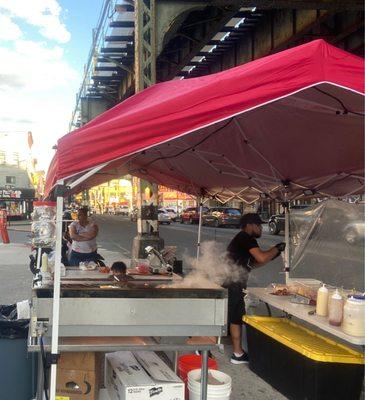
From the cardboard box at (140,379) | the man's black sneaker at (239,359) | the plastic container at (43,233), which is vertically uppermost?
the plastic container at (43,233)

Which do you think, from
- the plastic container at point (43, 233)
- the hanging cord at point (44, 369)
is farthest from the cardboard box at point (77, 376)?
the plastic container at point (43, 233)

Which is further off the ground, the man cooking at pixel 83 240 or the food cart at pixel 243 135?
the food cart at pixel 243 135

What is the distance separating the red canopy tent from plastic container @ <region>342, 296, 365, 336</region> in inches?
57.8

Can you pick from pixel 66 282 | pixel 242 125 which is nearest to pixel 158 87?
pixel 242 125

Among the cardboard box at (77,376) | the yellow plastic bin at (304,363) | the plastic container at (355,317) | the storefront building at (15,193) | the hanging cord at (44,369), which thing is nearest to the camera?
the hanging cord at (44,369)

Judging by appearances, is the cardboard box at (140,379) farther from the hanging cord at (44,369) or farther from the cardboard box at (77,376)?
the hanging cord at (44,369)

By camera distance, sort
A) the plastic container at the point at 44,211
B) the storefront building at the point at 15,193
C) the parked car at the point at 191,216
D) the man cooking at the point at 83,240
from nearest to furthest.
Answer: the plastic container at the point at 44,211 → the man cooking at the point at 83,240 → the parked car at the point at 191,216 → the storefront building at the point at 15,193

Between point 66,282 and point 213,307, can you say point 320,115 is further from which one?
point 66,282

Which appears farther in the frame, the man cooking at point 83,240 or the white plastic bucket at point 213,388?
the man cooking at point 83,240

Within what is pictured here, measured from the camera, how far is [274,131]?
503 centimetres

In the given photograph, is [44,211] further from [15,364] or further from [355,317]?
[355,317]

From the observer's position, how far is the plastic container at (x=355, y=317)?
3.70 m

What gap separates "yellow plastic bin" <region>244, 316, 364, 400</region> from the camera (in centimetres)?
398

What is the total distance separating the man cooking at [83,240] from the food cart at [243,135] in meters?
1.23
